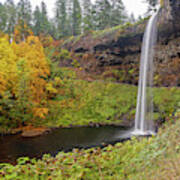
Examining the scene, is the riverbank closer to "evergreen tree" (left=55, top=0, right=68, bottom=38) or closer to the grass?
the grass

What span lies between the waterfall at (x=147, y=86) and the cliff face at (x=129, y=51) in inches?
35.2

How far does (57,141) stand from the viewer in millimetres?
12914

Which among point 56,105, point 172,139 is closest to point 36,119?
point 56,105

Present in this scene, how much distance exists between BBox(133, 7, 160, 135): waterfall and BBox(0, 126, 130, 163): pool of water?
1.91m

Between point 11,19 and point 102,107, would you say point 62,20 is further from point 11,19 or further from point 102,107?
point 102,107

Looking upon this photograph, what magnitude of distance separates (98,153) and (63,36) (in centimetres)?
3922

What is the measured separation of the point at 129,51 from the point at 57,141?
15706 millimetres

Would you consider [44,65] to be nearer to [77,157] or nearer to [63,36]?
[77,157]

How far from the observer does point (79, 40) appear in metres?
30.6

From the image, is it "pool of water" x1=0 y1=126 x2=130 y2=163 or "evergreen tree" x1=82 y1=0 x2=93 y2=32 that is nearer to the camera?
"pool of water" x1=0 y1=126 x2=130 y2=163

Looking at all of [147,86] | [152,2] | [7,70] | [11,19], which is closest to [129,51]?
[147,86]

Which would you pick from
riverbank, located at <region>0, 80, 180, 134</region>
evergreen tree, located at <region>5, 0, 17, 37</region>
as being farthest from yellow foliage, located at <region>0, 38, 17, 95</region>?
evergreen tree, located at <region>5, 0, 17, 37</region>

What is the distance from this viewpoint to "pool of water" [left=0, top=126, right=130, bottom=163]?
10797mm

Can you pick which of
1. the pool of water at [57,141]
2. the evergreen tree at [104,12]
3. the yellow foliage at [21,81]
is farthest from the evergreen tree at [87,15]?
the pool of water at [57,141]
